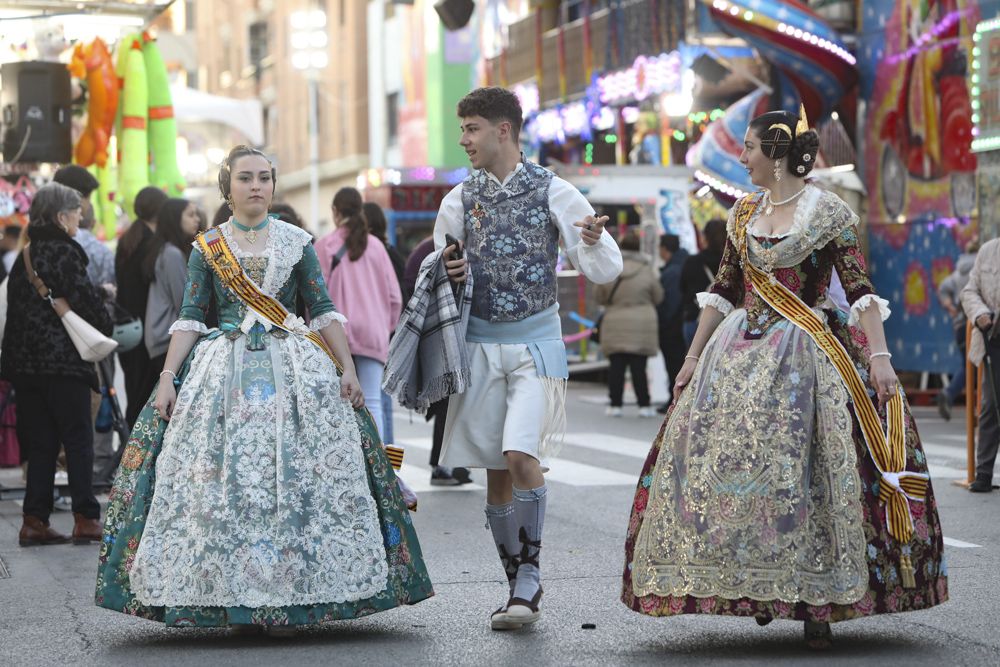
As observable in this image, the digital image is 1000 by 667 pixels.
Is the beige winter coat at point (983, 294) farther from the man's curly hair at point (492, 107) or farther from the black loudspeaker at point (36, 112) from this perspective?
the black loudspeaker at point (36, 112)

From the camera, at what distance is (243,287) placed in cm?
642

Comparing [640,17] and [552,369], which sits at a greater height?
[640,17]

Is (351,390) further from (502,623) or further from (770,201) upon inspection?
(770,201)

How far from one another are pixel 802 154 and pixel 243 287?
201cm

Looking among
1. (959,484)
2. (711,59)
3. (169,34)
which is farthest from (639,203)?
(169,34)

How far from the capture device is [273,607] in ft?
19.7

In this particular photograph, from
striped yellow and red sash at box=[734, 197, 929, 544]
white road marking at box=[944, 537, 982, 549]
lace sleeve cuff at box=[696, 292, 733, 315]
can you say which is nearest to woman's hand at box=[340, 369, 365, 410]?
lace sleeve cuff at box=[696, 292, 733, 315]

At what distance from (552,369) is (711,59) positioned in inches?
732

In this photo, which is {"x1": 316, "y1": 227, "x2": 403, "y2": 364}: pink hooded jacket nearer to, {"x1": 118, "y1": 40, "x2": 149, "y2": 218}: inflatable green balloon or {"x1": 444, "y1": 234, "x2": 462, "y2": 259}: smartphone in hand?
{"x1": 444, "y1": 234, "x2": 462, "y2": 259}: smartphone in hand

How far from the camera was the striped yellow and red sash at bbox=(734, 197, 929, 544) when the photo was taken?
5.79m

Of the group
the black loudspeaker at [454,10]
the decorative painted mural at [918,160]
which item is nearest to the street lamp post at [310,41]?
the decorative painted mural at [918,160]

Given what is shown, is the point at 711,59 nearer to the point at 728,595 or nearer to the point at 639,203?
the point at 639,203

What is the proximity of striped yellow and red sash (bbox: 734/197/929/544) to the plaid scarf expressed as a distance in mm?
1042

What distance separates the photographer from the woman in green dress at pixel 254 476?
6035 mm
